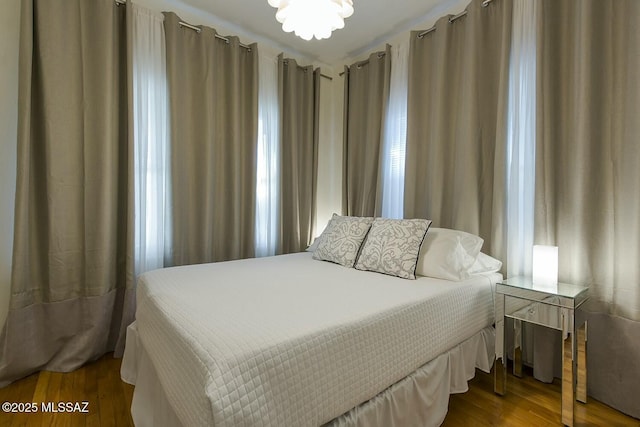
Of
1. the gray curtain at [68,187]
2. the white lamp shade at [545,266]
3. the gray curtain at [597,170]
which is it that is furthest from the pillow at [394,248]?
the gray curtain at [68,187]

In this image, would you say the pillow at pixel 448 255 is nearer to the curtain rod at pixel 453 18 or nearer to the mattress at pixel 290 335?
the mattress at pixel 290 335

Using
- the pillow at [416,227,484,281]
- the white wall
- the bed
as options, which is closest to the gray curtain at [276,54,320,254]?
the bed

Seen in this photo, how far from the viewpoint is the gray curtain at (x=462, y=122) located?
206 centimetres

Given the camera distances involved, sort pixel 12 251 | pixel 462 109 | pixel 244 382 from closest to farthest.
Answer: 1. pixel 244 382
2. pixel 12 251
3. pixel 462 109

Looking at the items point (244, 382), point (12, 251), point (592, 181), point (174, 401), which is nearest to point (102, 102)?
point (12, 251)

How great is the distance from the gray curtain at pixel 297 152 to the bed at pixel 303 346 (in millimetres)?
1213

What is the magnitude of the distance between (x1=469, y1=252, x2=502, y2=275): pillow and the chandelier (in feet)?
5.31

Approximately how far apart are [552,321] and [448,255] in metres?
0.60

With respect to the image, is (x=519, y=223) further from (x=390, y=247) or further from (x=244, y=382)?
(x=244, y=382)

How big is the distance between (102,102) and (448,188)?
102 inches

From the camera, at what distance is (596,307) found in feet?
5.41

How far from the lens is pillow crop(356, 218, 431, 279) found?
1.85 meters

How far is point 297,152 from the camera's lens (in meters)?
3.15

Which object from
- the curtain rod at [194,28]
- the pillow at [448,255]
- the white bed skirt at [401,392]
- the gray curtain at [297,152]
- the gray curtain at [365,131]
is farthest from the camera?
the gray curtain at [297,152]
